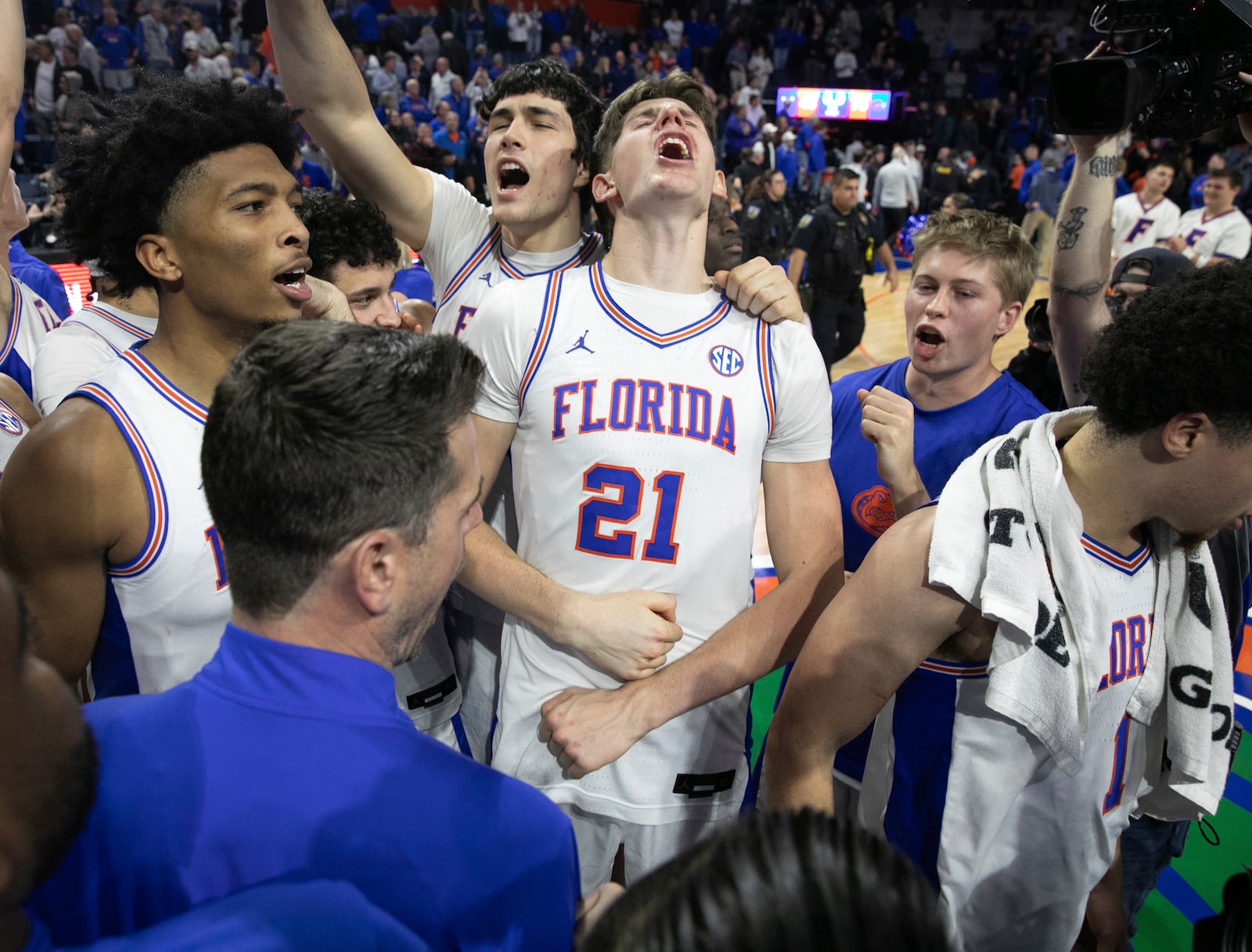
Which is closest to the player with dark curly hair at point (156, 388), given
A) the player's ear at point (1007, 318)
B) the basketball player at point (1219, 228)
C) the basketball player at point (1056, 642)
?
the basketball player at point (1056, 642)

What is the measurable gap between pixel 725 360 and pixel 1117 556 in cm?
94

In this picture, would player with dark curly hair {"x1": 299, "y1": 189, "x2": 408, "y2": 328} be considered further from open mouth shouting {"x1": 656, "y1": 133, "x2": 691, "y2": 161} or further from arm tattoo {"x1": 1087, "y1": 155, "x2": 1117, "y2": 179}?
arm tattoo {"x1": 1087, "y1": 155, "x2": 1117, "y2": 179}

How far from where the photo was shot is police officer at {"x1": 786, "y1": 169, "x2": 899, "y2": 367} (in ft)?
26.4

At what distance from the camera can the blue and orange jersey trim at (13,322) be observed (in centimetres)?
351

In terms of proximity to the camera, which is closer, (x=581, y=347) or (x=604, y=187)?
(x=581, y=347)

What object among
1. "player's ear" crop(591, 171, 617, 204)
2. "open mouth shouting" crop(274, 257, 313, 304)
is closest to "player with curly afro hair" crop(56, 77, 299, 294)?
"open mouth shouting" crop(274, 257, 313, 304)

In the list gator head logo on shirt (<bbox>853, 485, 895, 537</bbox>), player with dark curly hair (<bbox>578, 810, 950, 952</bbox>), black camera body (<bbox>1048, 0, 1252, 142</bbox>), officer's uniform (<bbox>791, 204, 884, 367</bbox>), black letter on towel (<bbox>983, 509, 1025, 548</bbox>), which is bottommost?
officer's uniform (<bbox>791, 204, 884, 367</bbox>)

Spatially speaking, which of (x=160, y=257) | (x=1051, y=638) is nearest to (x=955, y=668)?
(x=1051, y=638)

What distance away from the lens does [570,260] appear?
2.96 metres

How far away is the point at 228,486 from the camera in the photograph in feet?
3.71

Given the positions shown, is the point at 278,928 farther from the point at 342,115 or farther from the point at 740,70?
the point at 740,70

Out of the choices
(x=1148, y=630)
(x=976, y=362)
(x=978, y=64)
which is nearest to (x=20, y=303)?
(x=976, y=362)

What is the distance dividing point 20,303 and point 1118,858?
4231mm

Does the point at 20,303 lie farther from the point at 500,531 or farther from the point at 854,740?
the point at 854,740
